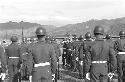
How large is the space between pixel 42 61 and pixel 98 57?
1.68 metres

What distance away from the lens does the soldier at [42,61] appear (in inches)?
392

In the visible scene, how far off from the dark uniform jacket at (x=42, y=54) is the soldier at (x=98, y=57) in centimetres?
108

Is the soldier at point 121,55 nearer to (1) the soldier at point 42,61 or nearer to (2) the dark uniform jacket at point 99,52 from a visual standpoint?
(2) the dark uniform jacket at point 99,52

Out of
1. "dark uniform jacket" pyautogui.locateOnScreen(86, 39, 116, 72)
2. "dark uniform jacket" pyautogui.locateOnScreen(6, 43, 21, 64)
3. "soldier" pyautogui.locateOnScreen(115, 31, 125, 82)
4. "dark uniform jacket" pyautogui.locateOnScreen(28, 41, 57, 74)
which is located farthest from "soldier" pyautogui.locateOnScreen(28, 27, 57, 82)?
"dark uniform jacket" pyautogui.locateOnScreen(6, 43, 21, 64)

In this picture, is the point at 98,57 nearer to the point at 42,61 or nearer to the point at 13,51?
the point at 42,61

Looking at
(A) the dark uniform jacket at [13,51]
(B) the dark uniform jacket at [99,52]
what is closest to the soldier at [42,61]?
(B) the dark uniform jacket at [99,52]

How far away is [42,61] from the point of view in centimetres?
998

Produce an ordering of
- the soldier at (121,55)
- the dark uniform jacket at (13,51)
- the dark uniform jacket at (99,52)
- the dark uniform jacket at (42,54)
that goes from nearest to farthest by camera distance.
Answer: the dark uniform jacket at (42,54), the dark uniform jacket at (99,52), the soldier at (121,55), the dark uniform jacket at (13,51)

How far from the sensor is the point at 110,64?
10.5 metres

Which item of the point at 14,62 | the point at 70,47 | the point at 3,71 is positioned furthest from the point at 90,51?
the point at 70,47

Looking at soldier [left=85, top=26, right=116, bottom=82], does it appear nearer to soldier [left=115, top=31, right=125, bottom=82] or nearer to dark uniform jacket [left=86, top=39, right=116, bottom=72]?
dark uniform jacket [left=86, top=39, right=116, bottom=72]

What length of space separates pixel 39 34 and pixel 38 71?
1.06 meters

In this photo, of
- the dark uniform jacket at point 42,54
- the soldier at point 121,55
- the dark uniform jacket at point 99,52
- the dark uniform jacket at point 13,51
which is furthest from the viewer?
the dark uniform jacket at point 13,51

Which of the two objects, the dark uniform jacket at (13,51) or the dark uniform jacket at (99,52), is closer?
the dark uniform jacket at (99,52)
